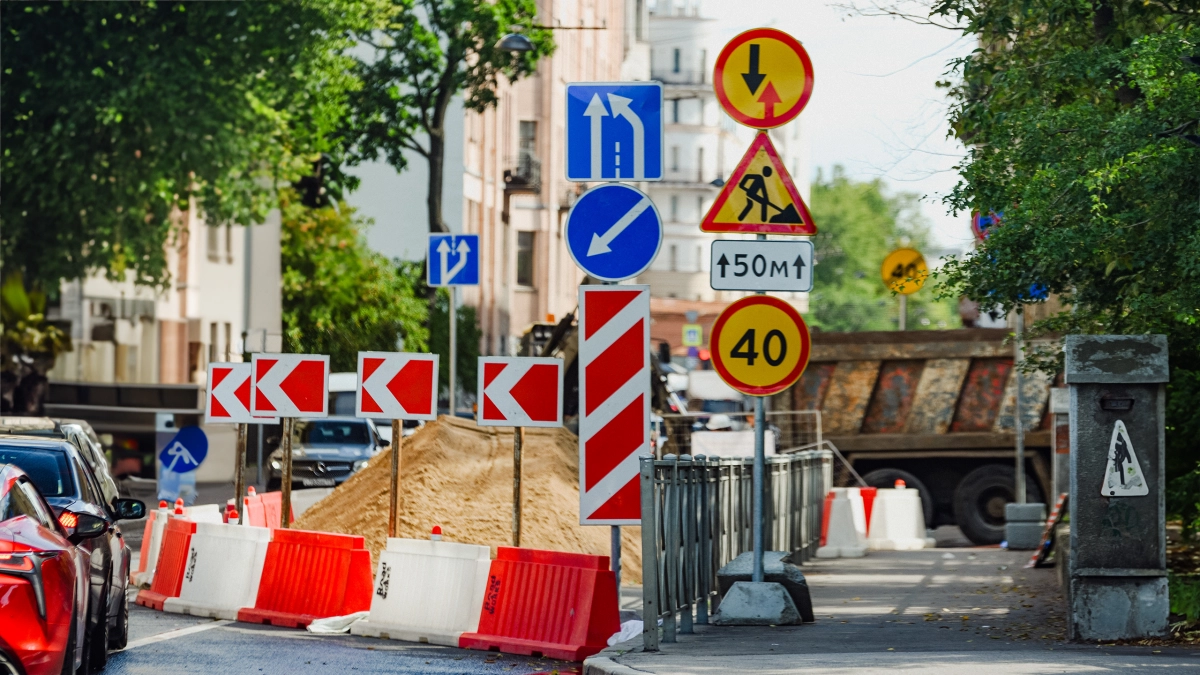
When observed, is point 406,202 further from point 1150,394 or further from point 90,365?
point 1150,394

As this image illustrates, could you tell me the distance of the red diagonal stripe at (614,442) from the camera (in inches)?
448

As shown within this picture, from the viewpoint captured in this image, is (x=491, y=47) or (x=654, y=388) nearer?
(x=654, y=388)

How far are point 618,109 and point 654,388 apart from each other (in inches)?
691

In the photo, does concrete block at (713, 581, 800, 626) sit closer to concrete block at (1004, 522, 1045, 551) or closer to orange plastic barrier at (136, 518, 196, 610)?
orange plastic barrier at (136, 518, 196, 610)

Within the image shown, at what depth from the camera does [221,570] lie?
→ 1465 cm

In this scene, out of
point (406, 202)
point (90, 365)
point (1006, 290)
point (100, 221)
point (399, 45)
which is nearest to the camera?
point (1006, 290)

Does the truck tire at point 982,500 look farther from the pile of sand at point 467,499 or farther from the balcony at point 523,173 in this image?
the balcony at point 523,173

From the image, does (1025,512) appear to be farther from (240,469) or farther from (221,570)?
(221,570)

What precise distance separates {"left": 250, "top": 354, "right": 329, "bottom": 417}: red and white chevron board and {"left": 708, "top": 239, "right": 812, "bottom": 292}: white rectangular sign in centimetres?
461

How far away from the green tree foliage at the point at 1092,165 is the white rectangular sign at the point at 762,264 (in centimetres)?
136

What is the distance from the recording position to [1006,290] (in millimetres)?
13242

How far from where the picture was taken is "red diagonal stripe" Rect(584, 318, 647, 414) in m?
11.4

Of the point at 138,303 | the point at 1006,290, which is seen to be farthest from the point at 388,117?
the point at 1006,290

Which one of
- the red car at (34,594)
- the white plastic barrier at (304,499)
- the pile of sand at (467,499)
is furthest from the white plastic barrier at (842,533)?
the red car at (34,594)
